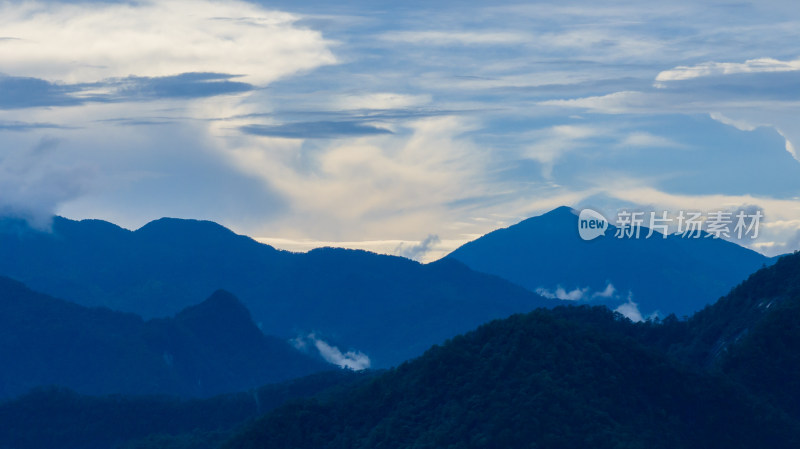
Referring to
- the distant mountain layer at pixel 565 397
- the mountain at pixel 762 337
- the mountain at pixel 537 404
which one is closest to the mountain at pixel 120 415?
the mountain at pixel 537 404

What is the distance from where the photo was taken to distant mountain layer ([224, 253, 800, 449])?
275 ft

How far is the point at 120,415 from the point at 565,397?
311 ft

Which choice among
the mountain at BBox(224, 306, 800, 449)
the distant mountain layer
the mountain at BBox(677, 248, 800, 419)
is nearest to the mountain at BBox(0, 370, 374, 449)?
the mountain at BBox(224, 306, 800, 449)

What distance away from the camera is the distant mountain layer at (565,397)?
83875 mm

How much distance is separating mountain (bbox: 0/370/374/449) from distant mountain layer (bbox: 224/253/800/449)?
166 ft

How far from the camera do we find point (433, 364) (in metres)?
98.1

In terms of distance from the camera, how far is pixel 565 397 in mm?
84688

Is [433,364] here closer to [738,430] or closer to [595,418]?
[595,418]

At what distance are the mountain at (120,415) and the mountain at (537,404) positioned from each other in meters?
50.5

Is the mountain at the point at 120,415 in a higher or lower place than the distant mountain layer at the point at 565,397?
lower

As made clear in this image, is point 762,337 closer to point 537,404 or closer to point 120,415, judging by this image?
point 537,404

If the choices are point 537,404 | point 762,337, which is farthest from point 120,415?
point 762,337

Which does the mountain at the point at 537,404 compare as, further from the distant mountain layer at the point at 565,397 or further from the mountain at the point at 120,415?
the mountain at the point at 120,415

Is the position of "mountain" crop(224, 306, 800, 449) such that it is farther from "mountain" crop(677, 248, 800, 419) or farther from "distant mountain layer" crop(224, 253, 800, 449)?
"mountain" crop(677, 248, 800, 419)
